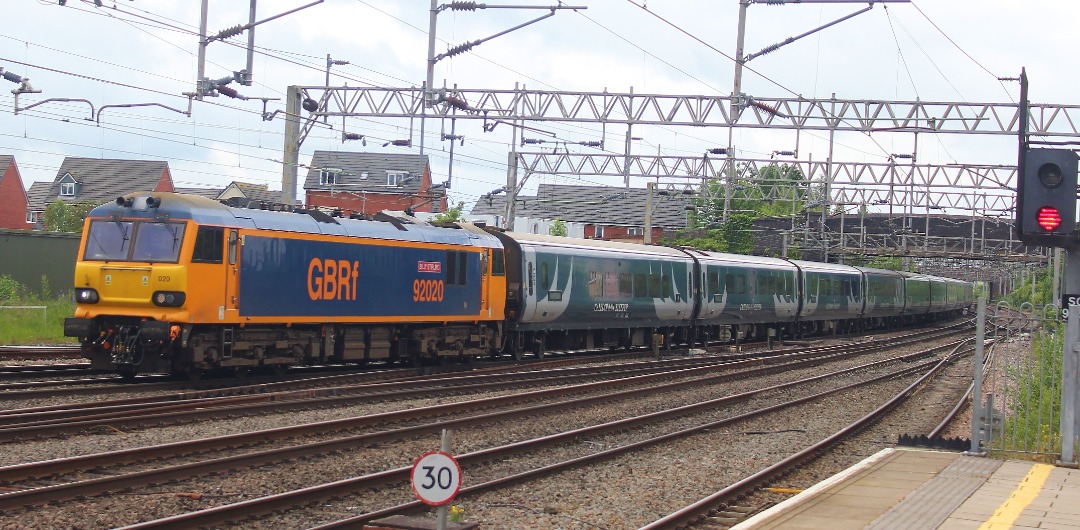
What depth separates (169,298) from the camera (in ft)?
55.6

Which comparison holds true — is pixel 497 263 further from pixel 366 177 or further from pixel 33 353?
pixel 366 177

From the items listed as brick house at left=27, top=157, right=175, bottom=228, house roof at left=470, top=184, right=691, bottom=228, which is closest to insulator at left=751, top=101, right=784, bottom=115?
house roof at left=470, top=184, right=691, bottom=228

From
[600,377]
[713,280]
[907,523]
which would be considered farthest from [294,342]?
[713,280]

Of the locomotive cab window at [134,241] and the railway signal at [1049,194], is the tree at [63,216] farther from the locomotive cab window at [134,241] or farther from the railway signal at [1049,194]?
the railway signal at [1049,194]

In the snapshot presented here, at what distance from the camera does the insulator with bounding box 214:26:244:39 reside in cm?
2252

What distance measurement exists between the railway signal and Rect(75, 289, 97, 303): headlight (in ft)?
42.7

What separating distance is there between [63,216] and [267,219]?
166 ft

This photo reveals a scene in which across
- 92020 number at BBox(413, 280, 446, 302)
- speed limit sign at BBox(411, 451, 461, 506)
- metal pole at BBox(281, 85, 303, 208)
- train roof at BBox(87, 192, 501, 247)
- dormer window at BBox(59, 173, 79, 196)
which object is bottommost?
speed limit sign at BBox(411, 451, 461, 506)

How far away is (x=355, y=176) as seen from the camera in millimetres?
78500

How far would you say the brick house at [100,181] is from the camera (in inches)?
3135

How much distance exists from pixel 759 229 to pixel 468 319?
42942 millimetres

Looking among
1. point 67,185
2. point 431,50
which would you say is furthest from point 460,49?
point 67,185

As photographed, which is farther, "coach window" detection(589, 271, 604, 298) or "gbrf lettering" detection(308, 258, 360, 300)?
"coach window" detection(589, 271, 604, 298)

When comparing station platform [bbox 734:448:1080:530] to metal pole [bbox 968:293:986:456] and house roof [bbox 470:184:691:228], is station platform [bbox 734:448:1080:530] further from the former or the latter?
house roof [bbox 470:184:691:228]
